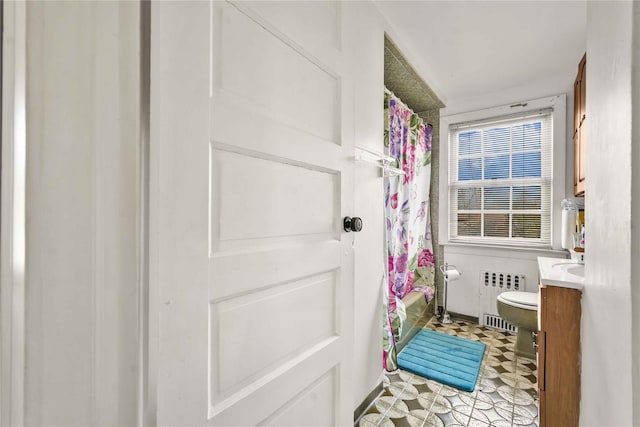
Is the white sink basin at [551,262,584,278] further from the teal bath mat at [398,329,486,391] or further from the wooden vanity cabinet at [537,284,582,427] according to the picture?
the teal bath mat at [398,329,486,391]

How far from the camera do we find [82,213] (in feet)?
1.63

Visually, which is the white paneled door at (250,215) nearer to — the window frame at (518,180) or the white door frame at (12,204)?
the white door frame at (12,204)

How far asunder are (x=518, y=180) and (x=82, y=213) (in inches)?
137

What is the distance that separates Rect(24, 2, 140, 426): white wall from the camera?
0.46 metres

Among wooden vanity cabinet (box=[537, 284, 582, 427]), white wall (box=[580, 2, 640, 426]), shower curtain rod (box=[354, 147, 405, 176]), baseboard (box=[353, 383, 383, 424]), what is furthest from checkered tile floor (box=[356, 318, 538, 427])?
shower curtain rod (box=[354, 147, 405, 176])

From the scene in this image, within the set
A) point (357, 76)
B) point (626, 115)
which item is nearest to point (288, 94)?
point (626, 115)

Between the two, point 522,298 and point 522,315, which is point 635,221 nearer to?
point 522,315

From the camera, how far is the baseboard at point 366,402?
5.44 feet

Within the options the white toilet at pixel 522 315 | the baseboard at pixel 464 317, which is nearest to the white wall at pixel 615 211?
the white toilet at pixel 522 315

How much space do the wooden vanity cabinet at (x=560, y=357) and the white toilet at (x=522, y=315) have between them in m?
1.01

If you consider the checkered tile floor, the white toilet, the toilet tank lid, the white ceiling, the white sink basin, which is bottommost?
the checkered tile floor

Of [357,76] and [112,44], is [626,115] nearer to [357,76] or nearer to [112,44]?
[112,44]

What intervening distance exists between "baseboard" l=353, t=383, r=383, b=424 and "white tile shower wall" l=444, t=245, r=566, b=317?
1.73 meters

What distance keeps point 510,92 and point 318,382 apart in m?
3.25
